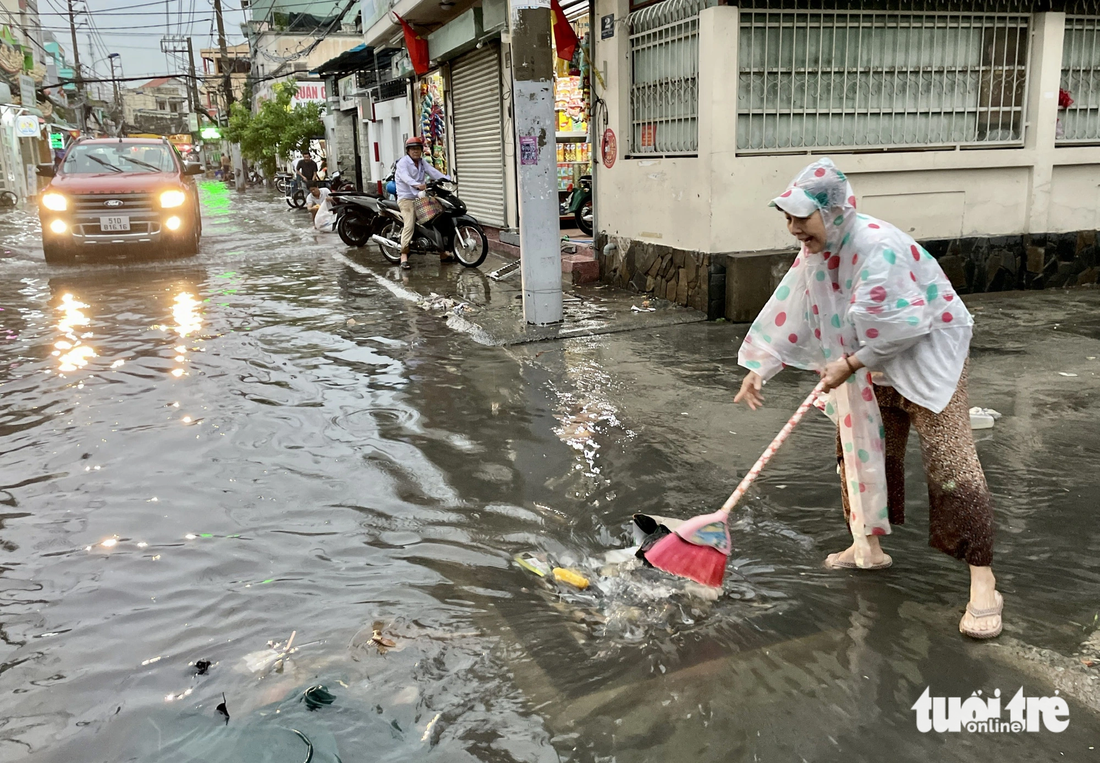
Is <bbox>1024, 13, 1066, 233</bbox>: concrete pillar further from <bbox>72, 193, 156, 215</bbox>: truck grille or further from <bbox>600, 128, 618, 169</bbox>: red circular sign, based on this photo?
<bbox>72, 193, 156, 215</bbox>: truck grille

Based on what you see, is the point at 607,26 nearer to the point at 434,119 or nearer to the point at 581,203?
the point at 581,203

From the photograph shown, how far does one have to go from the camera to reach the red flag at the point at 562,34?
1032 cm

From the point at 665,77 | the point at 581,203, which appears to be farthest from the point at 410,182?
the point at 665,77

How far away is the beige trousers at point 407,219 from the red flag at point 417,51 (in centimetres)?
569

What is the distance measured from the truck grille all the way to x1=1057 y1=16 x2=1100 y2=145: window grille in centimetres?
1192

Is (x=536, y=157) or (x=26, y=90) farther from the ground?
(x=26, y=90)

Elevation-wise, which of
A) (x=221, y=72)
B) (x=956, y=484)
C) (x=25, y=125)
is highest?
(x=221, y=72)

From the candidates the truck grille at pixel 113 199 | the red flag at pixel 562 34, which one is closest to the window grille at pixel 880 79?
the red flag at pixel 562 34

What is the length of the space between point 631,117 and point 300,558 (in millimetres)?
7098

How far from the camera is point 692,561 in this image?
10.3 feet

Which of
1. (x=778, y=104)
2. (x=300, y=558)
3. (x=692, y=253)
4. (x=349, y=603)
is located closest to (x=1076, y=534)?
(x=349, y=603)

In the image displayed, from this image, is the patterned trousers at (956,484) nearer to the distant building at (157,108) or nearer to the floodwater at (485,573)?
the floodwater at (485,573)

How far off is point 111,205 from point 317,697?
1231cm

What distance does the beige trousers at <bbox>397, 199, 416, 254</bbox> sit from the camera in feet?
40.0
